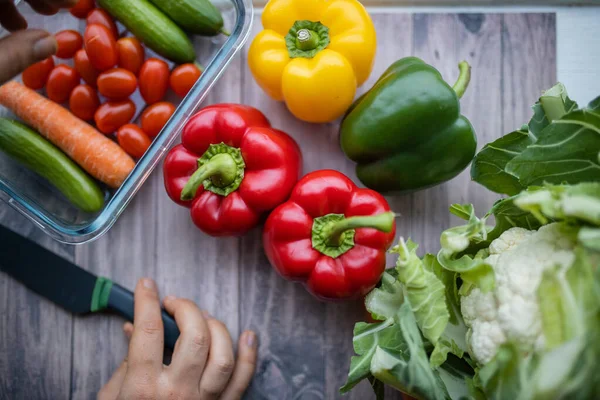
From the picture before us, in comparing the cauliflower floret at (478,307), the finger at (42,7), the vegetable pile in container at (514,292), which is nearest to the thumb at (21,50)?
the finger at (42,7)

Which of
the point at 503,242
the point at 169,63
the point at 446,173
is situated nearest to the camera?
the point at 503,242

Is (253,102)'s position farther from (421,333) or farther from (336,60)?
(421,333)

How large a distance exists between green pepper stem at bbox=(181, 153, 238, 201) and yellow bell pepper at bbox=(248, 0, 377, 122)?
157 millimetres

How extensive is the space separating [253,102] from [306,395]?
1.89 feet

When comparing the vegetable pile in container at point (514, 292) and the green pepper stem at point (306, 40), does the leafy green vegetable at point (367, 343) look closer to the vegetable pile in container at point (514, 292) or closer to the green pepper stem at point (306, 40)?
the vegetable pile in container at point (514, 292)

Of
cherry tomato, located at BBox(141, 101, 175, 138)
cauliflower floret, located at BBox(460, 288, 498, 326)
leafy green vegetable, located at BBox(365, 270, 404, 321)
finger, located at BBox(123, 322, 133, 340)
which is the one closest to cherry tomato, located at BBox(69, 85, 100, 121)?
cherry tomato, located at BBox(141, 101, 175, 138)

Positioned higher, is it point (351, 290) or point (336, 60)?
point (336, 60)

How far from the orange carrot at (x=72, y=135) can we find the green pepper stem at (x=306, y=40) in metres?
0.39

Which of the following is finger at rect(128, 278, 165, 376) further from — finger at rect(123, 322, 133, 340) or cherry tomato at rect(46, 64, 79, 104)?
cherry tomato at rect(46, 64, 79, 104)

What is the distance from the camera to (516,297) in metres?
0.63

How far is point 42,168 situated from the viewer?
3.08 feet

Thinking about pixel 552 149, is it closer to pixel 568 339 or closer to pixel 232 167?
pixel 568 339

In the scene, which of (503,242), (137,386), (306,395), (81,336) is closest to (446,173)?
(503,242)

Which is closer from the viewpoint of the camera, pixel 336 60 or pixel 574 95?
pixel 336 60
